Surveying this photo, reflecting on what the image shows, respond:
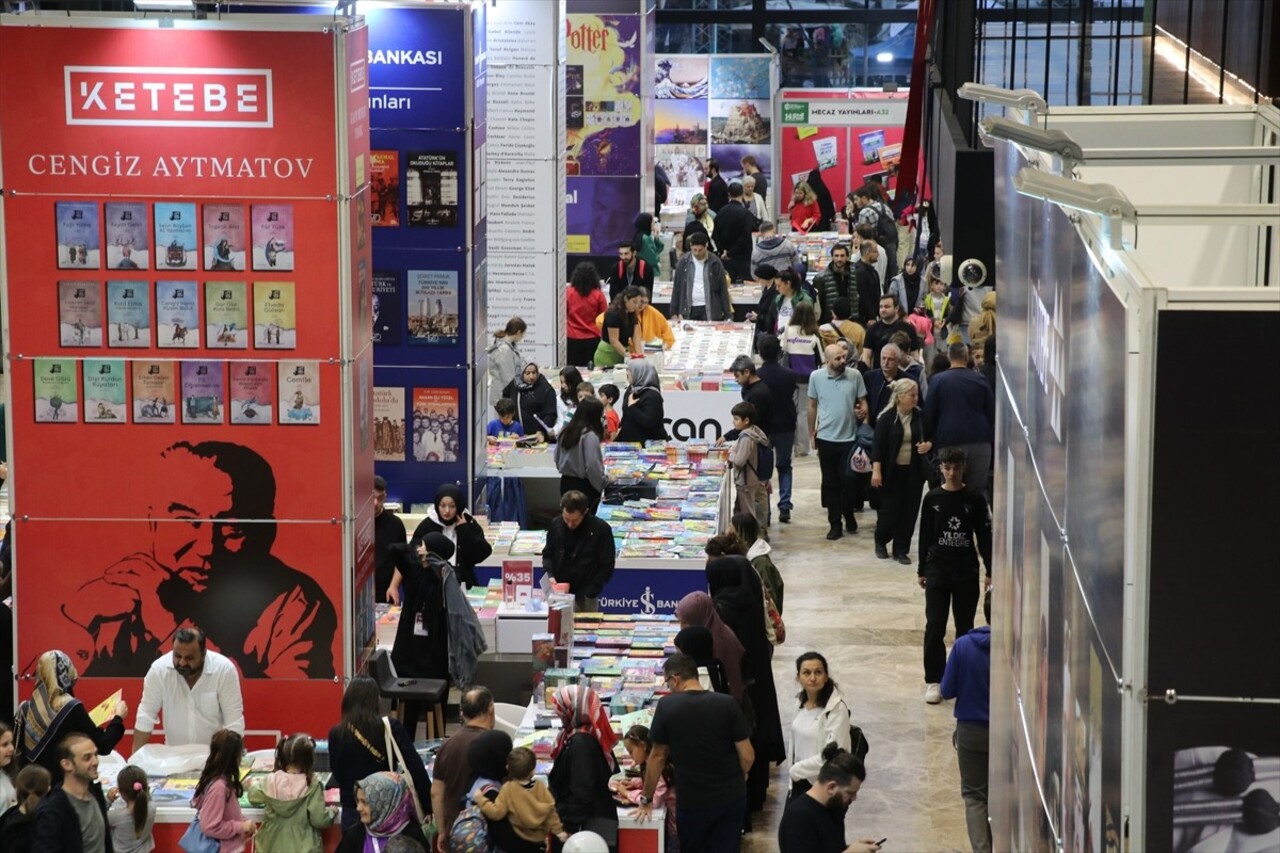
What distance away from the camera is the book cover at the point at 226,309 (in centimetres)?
816

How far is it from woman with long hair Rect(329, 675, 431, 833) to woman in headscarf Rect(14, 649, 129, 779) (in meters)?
1.03

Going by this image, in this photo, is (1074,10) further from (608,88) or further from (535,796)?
(535,796)

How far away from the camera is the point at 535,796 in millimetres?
7000

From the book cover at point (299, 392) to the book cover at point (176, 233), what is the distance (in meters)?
0.60

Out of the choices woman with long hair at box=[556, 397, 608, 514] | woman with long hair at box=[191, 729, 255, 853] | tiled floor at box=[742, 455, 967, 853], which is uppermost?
woman with long hair at box=[556, 397, 608, 514]

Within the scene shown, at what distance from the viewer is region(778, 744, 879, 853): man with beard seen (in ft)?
22.2

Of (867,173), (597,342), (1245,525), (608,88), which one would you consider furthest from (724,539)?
(867,173)

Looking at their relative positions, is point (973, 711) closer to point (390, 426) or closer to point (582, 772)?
point (582, 772)

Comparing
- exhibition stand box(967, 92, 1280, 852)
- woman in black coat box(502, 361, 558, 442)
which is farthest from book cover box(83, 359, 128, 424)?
woman in black coat box(502, 361, 558, 442)

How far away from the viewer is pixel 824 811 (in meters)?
6.84

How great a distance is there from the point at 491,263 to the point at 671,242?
8095 mm

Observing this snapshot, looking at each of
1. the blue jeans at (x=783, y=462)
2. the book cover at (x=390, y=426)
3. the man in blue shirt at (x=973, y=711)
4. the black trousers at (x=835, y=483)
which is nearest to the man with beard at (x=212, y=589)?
the man in blue shirt at (x=973, y=711)

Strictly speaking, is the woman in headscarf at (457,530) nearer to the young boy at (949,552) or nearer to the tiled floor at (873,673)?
the tiled floor at (873,673)

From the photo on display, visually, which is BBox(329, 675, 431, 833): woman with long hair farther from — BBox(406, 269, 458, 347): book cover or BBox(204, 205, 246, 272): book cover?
BBox(406, 269, 458, 347): book cover
